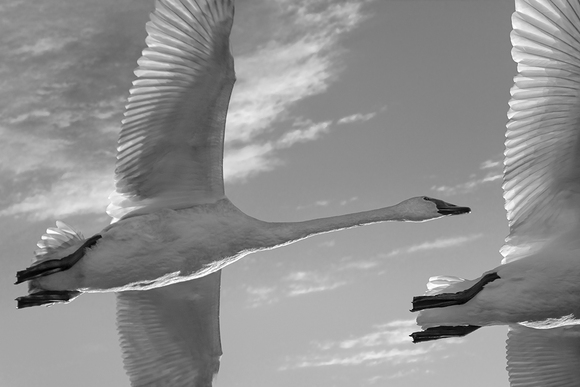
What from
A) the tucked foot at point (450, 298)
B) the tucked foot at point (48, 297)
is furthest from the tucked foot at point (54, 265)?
the tucked foot at point (450, 298)

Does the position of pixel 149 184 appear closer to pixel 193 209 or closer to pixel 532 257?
pixel 193 209

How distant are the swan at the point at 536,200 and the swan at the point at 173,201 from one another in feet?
3.81

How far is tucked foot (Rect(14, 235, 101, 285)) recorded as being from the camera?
16.1 metres

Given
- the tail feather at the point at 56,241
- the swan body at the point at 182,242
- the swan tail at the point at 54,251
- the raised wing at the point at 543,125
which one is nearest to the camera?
the raised wing at the point at 543,125

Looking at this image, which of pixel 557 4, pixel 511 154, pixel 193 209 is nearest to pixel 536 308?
pixel 511 154

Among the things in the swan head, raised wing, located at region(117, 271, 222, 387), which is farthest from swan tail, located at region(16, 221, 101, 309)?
the swan head

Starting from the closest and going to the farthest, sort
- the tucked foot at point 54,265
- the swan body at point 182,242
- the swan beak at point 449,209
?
the swan body at point 182,242 < the swan beak at point 449,209 < the tucked foot at point 54,265

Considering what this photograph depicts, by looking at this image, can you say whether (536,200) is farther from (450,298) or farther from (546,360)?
(546,360)

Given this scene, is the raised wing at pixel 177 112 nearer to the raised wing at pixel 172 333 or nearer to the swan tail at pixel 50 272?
the swan tail at pixel 50 272

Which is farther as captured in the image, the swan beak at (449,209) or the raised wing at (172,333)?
the raised wing at (172,333)

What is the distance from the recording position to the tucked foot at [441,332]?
15.4 metres

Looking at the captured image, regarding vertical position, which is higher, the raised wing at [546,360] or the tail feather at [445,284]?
the tail feather at [445,284]

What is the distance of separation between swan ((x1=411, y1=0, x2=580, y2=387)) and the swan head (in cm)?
88

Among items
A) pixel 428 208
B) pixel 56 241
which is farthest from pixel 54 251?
pixel 428 208
